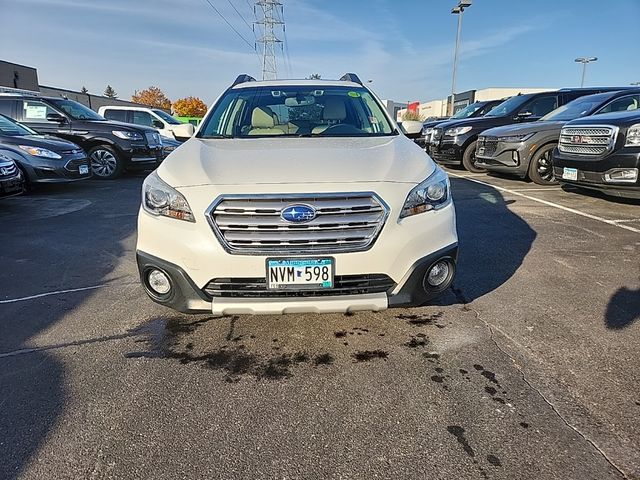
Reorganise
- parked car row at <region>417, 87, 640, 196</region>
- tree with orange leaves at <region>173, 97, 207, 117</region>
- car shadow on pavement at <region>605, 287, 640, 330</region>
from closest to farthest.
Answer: car shadow on pavement at <region>605, 287, 640, 330</region>
parked car row at <region>417, 87, 640, 196</region>
tree with orange leaves at <region>173, 97, 207, 117</region>

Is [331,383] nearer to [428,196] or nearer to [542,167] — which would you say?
[428,196]

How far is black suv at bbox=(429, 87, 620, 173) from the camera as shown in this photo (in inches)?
416

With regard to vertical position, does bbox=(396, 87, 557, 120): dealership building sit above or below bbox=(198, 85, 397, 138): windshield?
above

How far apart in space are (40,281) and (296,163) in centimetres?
266

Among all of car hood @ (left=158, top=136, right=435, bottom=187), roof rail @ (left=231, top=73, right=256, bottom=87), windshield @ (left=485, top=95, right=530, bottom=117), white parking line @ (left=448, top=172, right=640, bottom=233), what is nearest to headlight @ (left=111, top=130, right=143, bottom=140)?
roof rail @ (left=231, top=73, right=256, bottom=87)

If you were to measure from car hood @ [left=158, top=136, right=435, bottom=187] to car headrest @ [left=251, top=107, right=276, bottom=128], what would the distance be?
60cm

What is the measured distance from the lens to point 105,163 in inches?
403

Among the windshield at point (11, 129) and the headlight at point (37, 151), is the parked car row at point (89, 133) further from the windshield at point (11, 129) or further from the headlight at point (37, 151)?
the headlight at point (37, 151)

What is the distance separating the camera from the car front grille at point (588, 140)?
602 cm

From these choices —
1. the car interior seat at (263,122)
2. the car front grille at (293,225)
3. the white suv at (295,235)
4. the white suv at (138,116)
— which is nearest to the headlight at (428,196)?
the white suv at (295,235)

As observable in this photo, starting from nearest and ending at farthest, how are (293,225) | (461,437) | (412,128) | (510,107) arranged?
1. (461,437)
2. (293,225)
3. (412,128)
4. (510,107)

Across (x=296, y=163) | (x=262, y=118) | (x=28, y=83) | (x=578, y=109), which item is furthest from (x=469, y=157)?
(x=28, y=83)

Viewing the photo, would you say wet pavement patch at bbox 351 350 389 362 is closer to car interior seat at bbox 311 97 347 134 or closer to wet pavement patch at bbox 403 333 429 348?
wet pavement patch at bbox 403 333 429 348

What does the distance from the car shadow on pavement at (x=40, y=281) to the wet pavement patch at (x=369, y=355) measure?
4.96 feet
